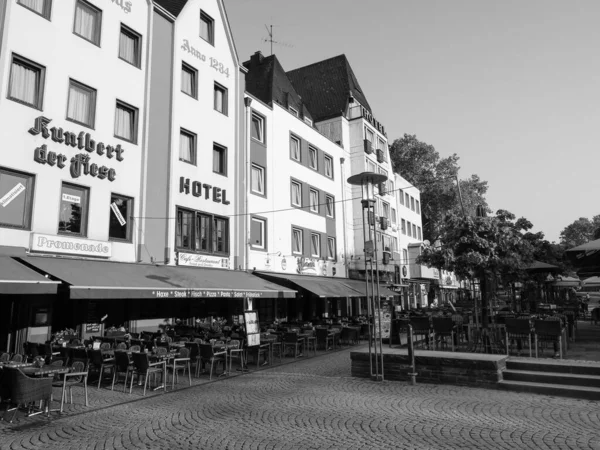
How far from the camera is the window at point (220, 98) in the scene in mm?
20312

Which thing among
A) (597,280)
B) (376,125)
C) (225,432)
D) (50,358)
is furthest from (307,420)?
(376,125)

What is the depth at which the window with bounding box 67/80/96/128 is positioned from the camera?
13.9 metres

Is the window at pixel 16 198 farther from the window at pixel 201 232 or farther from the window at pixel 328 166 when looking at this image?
the window at pixel 328 166

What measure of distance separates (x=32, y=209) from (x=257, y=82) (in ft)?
63.4

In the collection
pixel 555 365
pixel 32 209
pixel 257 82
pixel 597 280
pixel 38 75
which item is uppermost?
pixel 257 82

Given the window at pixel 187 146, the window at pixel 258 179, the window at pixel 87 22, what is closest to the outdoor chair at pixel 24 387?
the window at pixel 87 22

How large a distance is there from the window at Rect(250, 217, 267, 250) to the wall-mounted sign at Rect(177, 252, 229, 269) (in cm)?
264

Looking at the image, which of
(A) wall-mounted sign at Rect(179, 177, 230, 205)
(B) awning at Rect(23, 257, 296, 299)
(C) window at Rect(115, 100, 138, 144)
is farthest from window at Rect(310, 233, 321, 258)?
(C) window at Rect(115, 100, 138, 144)

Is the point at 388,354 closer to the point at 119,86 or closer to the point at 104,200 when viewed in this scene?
the point at 104,200

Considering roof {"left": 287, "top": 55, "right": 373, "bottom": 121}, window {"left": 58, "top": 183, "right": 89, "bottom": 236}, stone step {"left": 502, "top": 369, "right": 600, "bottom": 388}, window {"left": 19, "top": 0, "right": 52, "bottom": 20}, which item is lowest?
stone step {"left": 502, "top": 369, "right": 600, "bottom": 388}

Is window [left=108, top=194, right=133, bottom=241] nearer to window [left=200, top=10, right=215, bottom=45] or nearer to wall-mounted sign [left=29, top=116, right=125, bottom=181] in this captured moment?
wall-mounted sign [left=29, top=116, right=125, bottom=181]

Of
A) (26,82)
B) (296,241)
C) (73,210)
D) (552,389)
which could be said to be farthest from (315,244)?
(552,389)

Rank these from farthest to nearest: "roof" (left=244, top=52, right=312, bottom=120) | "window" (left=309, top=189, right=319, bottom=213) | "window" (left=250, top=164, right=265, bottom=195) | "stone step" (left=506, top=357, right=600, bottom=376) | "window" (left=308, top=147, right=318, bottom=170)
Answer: "roof" (left=244, top=52, right=312, bottom=120), "window" (left=308, top=147, right=318, bottom=170), "window" (left=309, top=189, right=319, bottom=213), "window" (left=250, top=164, right=265, bottom=195), "stone step" (left=506, top=357, right=600, bottom=376)

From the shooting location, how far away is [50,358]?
9.98 meters
